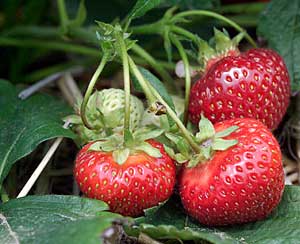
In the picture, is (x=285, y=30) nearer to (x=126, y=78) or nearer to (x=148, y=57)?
(x=148, y=57)

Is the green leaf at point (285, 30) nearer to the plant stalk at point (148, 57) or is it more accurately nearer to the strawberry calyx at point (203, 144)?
the plant stalk at point (148, 57)

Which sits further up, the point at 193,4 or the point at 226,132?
the point at 193,4

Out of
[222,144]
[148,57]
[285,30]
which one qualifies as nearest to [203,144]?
[222,144]

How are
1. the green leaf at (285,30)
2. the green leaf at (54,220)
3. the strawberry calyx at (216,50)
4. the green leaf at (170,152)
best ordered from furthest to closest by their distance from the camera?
1. the green leaf at (285,30)
2. the strawberry calyx at (216,50)
3. the green leaf at (170,152)
4. the green leaf at (54,220)

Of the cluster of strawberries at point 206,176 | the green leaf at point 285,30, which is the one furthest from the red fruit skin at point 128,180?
the green leaf at point 285,30

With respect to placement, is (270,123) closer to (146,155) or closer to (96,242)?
(146,155)

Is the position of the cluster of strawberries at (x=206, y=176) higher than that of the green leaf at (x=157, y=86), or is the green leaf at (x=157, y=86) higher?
the green leaf at (x=157, y=86)

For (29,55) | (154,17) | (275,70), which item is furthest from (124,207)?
(29,55)

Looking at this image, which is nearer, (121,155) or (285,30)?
Answer: (121,155)
